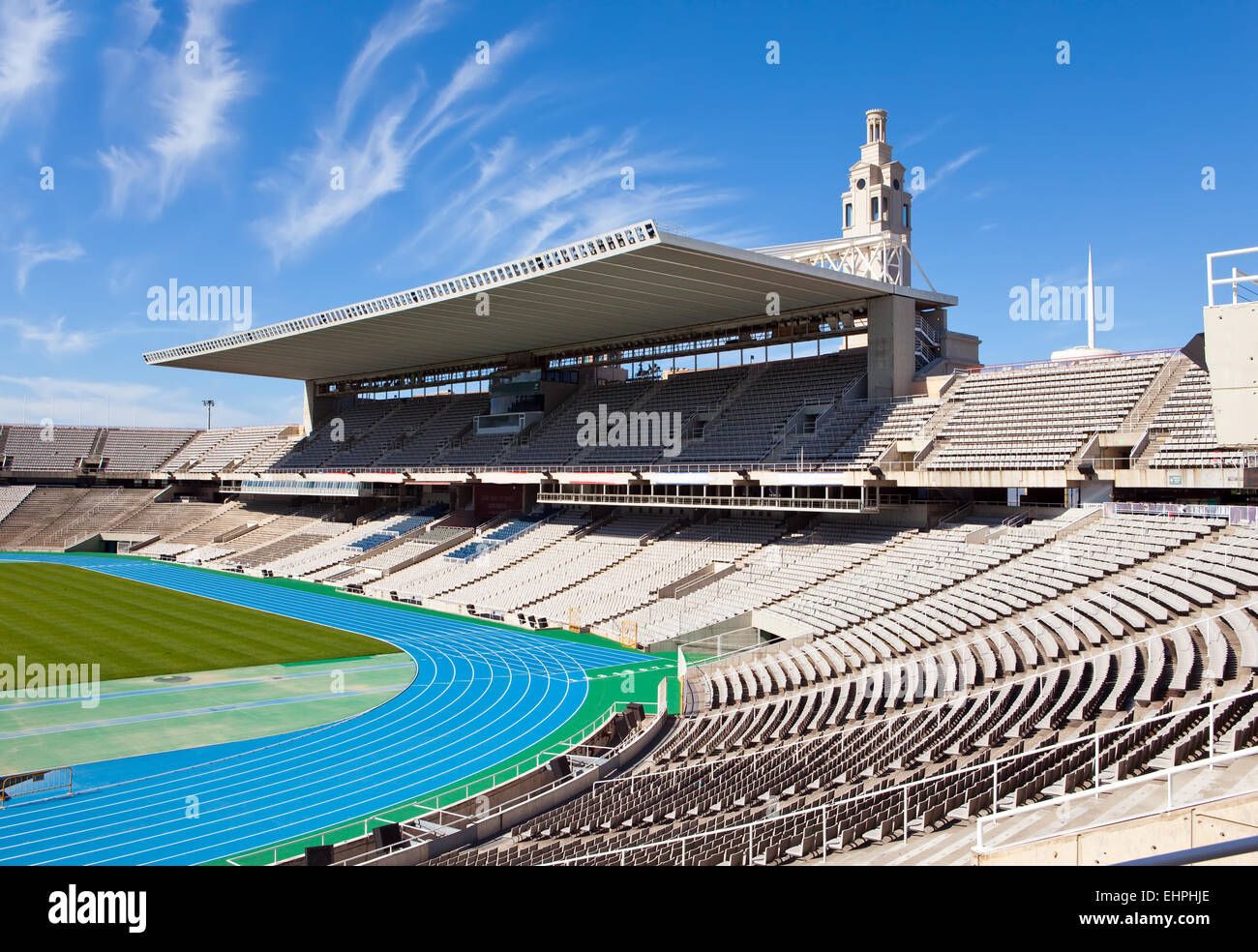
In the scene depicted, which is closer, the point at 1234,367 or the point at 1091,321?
the point at 1234,367

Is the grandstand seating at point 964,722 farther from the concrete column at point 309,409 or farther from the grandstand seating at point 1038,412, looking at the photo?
the concrete column at point 309,409

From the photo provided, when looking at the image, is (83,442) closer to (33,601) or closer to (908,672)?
(33,601)

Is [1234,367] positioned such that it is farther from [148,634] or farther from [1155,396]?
[148,634]

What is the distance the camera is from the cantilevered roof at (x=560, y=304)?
30062 mm

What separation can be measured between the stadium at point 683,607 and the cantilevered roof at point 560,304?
0.24m

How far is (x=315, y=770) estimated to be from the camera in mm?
18203

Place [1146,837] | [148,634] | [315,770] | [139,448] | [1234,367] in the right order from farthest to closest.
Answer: [139,448], [148,634], [315,770], [1146,837], [1234,367]

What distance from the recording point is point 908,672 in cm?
1794

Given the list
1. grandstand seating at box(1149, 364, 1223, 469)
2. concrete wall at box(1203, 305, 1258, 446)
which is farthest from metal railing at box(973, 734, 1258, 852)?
grandstand seating at box(1149, 364, 1223, 469)

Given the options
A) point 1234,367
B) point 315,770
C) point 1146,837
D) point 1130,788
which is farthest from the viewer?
point 315,770

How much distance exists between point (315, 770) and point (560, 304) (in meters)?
23.0

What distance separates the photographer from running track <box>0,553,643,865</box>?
14.6 metres

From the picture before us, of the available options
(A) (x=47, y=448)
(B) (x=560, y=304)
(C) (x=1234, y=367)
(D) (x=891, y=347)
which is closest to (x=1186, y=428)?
(D) (x=891, y=347)

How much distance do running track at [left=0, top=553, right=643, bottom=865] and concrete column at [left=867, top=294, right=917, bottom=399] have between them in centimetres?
1467
